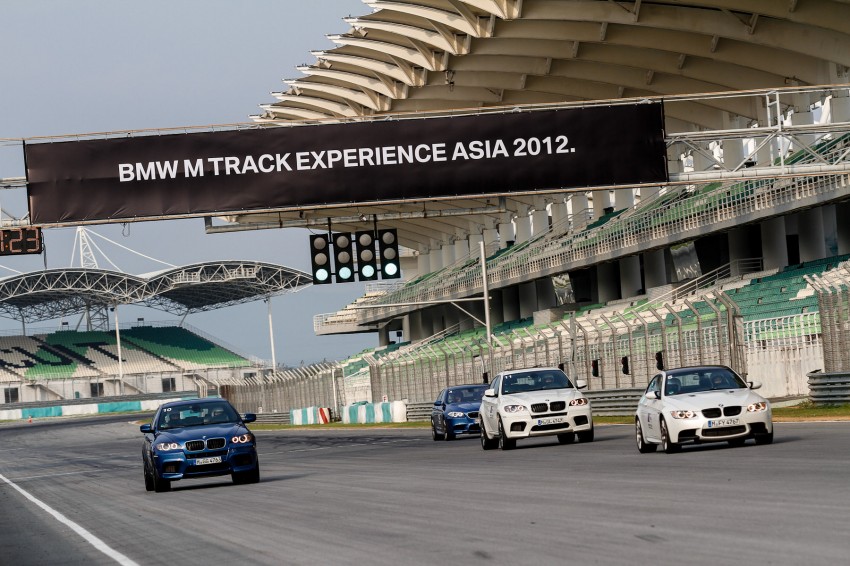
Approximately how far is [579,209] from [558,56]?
23768mm

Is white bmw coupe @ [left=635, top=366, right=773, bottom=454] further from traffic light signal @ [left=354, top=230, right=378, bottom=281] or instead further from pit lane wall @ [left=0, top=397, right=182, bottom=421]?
pit lane wall @ [left=0, top=397, right=182, bottom=421]

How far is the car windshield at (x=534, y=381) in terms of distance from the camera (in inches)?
1017

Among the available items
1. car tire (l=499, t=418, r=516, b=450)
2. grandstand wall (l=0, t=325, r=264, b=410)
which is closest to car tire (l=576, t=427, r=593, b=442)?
car tire (l=499, t=418, r=516, b=450)

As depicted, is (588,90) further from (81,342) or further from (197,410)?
(81,342)

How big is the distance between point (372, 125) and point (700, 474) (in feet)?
50.4

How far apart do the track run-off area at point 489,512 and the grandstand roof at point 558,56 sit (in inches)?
472

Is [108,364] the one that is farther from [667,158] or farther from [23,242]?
[667,158]

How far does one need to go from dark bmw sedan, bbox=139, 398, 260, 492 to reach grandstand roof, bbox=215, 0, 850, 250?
10.6 m

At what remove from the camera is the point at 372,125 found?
29.1m

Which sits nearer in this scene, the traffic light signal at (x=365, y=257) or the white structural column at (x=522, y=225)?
the traffic light signal at (x=365, y=257)

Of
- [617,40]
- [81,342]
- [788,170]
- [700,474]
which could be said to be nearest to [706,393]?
[700,474]

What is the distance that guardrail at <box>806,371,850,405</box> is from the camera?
88.6 feet

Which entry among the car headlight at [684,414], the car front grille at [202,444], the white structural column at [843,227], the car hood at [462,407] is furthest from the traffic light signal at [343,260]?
the white structural column at [843,227]

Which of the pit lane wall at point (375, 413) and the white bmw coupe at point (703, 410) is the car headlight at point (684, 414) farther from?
the pit lane wall at point (375, 413)
